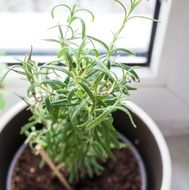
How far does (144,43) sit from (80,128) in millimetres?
326

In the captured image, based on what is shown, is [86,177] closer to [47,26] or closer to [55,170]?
[55,170]

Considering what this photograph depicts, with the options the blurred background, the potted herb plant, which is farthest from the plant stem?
the blurred background

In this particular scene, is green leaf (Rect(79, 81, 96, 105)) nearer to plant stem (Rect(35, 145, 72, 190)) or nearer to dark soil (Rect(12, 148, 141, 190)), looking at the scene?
plant stem (Rect(35, 145, 72, 190))

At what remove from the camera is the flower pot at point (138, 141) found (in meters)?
0.67

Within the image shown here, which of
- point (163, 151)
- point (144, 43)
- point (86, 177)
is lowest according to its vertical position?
point (86, 177)

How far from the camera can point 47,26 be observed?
2.50 feet

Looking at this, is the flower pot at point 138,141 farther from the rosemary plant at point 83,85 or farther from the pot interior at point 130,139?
the rosemary plant at point 83,85

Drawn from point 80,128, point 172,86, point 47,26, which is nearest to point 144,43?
point 172,86

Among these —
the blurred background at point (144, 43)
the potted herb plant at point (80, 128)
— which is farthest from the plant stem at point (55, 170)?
the blurred background at point (144, 43)

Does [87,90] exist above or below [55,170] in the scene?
above

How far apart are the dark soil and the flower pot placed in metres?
0.02

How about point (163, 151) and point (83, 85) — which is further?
point (163, 151)

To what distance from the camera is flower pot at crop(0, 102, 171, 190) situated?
2.21ft

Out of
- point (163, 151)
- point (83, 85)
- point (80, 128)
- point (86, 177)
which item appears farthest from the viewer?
point (86, 177)
